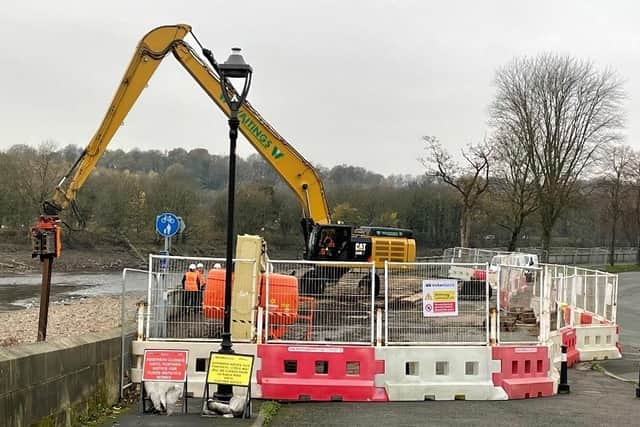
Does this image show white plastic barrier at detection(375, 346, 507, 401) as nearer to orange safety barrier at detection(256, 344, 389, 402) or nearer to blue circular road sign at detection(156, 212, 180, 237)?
orange safety barrier at detection(256, 344, 389, 402)

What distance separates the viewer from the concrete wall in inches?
292

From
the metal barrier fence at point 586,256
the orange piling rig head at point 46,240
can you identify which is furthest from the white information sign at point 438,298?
the metal barrier fence at point 586,256

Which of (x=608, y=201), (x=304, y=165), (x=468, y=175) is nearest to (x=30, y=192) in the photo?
(x=468, y=175)

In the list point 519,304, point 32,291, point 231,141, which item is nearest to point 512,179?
point 32,291

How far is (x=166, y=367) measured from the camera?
10500 millimetres

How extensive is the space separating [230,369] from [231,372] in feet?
0.14

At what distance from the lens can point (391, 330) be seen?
12.8 meters

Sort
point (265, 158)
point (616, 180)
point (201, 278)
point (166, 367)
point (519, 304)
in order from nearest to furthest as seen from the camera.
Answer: point (166, 367)
point (201, 278)
point (519, 304)
point (265, 158)
point (616, 180)

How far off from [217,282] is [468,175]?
45.3 metres

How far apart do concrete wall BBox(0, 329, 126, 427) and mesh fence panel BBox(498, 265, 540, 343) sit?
720 centimetres

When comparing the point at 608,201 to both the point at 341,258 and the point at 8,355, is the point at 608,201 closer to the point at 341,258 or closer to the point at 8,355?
the point at 341,258

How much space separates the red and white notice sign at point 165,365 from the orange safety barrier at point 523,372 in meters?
5.15

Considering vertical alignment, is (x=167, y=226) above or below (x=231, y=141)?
below

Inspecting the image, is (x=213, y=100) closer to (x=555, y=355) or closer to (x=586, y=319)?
(x=586, y=319)
